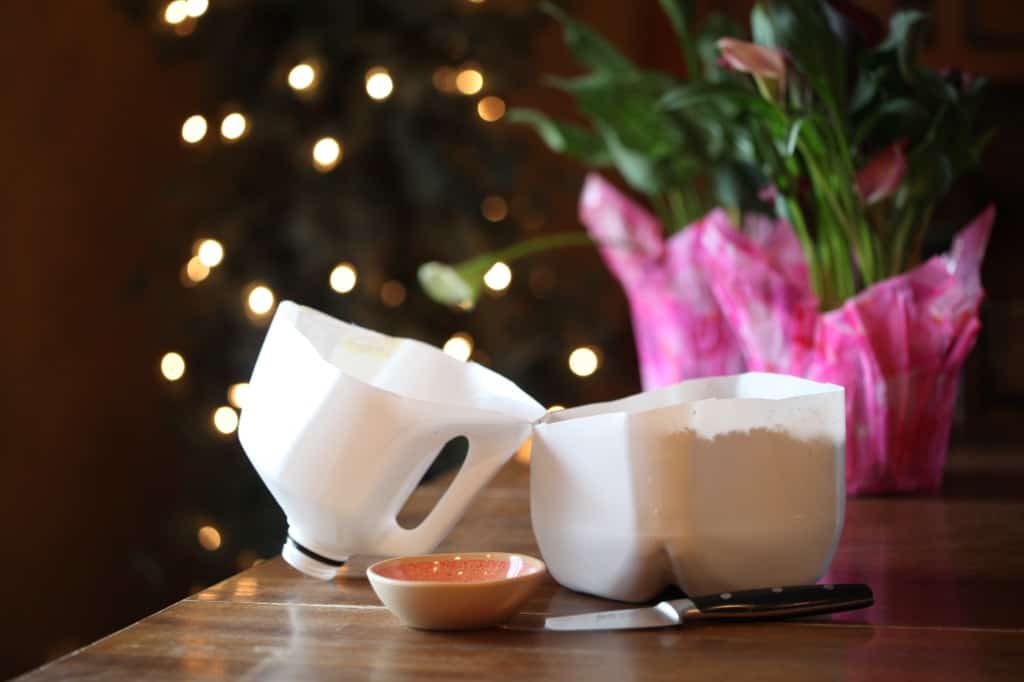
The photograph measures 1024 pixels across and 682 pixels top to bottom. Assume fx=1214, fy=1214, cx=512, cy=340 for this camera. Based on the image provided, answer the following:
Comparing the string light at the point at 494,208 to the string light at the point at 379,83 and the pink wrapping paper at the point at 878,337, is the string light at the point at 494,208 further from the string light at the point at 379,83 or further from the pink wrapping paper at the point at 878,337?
the pink wrapping paper at the point at 878,337

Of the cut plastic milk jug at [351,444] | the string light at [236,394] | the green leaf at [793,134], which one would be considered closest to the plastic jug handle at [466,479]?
the cut plastic milk jug at [351,444]

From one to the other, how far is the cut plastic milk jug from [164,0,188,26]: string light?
1.41m

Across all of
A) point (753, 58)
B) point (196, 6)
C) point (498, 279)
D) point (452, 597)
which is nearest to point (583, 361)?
point (498, 279)

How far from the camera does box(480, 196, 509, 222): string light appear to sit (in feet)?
6.65

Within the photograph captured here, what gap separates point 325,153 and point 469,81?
0.97 feet

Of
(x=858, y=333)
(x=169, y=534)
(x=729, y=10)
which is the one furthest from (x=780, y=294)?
(x=729, y=10)

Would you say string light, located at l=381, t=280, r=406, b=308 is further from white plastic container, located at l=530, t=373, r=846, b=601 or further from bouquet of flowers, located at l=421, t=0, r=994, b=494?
white plastic container, located at l=530, t=373, r=846, b=601

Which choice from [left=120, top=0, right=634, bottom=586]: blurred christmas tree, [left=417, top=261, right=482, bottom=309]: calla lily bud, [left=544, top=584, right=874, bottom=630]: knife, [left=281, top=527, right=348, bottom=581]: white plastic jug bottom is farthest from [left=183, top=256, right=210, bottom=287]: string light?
[left=544, top=584, right=874, bottom=630]: knife

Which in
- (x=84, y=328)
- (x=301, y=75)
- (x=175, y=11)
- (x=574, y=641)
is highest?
(x=175, y=11)

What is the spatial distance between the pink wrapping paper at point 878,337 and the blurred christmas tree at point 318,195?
97 centimetres

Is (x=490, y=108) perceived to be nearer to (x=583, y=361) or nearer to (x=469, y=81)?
(x=469, y=81)

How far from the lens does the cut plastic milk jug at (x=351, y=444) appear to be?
0.61 meters

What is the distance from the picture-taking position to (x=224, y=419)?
194 centimetres

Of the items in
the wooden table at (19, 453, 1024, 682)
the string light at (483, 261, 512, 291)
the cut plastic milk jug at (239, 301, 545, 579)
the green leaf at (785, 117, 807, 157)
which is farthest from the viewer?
the string light at (483, 261, 512, 291)
